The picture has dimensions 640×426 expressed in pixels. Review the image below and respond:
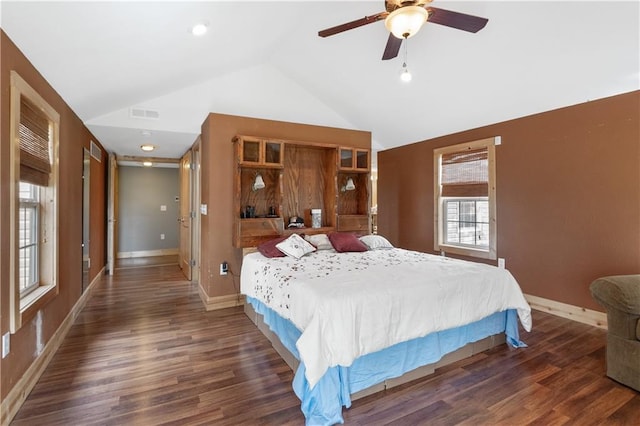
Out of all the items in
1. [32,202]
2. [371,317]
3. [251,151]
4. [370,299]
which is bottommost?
[371,317]

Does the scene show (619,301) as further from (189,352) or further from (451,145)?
(189,352)

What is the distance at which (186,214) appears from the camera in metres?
5.38

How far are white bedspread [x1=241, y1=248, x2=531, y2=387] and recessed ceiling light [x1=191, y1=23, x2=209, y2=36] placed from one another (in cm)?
202

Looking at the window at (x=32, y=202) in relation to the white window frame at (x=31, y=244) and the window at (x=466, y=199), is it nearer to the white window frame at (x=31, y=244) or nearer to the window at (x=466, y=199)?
the white window frame at (x=31, y=244)

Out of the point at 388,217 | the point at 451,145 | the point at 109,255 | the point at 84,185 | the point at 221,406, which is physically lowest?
the point at 221,406

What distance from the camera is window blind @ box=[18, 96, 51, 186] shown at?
2.03 m

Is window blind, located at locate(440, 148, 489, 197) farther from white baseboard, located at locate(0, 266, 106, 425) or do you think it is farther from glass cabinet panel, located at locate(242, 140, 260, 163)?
white baseboard, located at locate(0, 266, 106, 425)

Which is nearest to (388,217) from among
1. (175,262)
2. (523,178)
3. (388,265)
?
(523,178)

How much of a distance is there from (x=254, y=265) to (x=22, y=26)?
2360 millimetres

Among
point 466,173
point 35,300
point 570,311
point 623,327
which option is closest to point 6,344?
point 35,300

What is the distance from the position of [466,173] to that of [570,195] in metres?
1.31

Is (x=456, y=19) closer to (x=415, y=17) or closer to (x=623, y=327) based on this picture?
(x=415, y=17)

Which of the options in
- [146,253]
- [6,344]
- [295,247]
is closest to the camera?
[6,344]

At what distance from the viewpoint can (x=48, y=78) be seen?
2.42 meters
